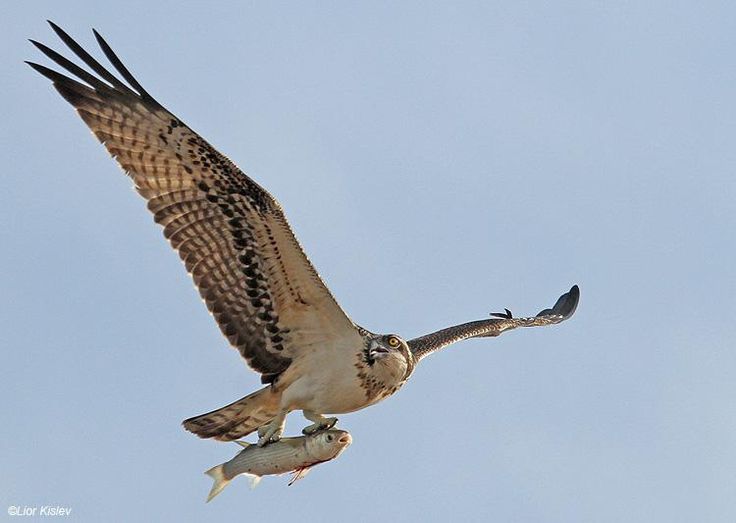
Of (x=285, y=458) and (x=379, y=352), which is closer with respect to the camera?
(x=285, y=458)

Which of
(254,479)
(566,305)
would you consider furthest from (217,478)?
(566,305)

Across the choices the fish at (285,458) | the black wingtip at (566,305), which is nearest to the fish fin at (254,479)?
the fish at (285,458)

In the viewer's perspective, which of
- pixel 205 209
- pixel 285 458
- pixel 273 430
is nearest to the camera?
pixel 285 458

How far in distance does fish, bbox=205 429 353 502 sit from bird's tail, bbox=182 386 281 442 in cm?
83

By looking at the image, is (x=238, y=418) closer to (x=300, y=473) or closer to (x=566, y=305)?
(x=300, y=473)

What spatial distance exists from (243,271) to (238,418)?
1.26 meters

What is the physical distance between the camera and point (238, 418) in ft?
43.8

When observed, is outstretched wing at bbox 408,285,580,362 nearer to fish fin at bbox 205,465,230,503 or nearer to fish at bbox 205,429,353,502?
fish at bbox 205,429,353,502

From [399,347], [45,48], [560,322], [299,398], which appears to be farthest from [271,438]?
[560,322]

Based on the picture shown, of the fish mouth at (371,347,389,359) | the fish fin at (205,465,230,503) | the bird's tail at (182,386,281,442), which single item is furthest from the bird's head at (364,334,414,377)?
the fish fin at (205,465,230,503)

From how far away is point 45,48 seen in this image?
12.6 metres

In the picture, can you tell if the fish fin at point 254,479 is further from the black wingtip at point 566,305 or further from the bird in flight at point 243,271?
the black wingtip at point 566,305

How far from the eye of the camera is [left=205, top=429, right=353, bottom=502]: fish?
12.2 metres

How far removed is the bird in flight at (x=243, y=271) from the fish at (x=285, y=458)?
0.37 metres
